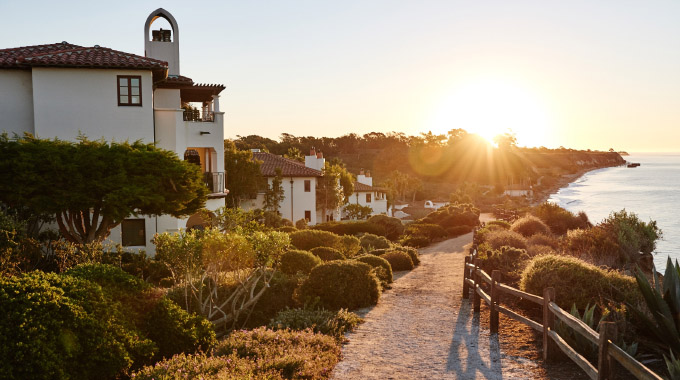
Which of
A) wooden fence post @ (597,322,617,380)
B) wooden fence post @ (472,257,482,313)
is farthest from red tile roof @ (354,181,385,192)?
wooden fence post @ (597,322,617,380)

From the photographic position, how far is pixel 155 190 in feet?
65.3

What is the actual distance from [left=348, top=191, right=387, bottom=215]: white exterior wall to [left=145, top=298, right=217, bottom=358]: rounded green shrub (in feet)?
186

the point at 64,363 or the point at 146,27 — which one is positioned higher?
the point at 146,27

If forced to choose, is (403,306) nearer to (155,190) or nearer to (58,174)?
(155,190)

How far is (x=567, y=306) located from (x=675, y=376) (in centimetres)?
508

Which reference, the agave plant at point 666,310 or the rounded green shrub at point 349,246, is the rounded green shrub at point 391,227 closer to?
the rounded green shrub at point 349,246

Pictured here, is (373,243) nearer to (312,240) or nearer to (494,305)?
(312,240)

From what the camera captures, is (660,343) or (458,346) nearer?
(660,343)

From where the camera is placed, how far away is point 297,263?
18766 millimetres

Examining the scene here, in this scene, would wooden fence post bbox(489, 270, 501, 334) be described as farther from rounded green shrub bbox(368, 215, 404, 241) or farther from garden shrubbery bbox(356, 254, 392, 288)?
rounded green shrub bbox(368, 215, 404, 241)

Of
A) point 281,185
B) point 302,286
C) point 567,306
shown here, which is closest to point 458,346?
point 567,306

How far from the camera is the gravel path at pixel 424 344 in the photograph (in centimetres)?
975

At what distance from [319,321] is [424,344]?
2597 mm

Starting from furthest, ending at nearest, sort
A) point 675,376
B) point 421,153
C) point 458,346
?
point 421,153 < point 458,346 < point 675,376
